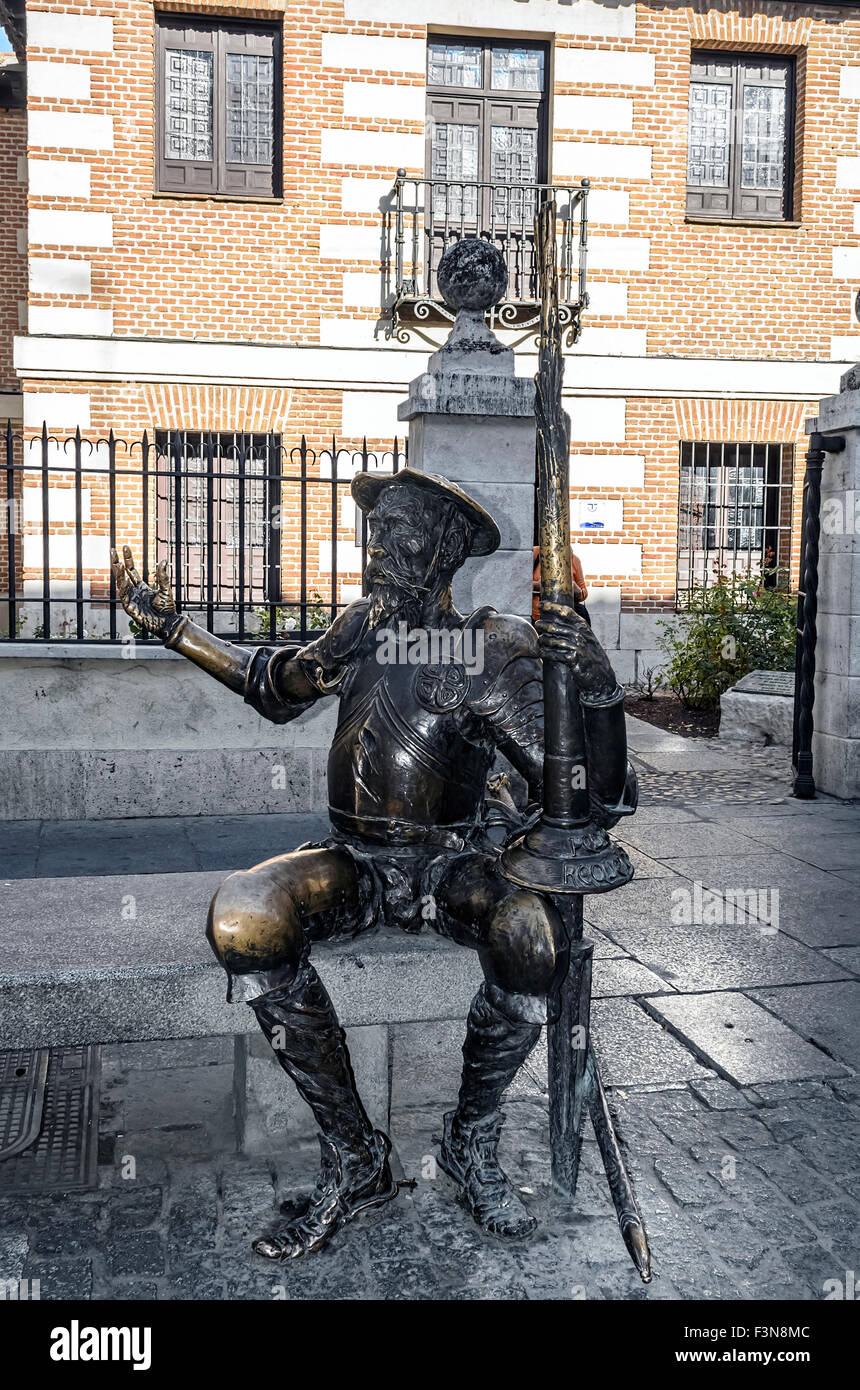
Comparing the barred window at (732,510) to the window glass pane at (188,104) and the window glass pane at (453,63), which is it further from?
the window glass pane at (188,104)

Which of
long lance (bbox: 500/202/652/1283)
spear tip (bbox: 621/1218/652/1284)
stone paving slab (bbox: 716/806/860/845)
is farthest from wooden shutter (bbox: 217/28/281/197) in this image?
spear tip (bbox: 621/1218/652/1284)

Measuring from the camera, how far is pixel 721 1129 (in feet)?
11.5

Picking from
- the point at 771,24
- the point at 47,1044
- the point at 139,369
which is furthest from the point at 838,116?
the point at 47,1044

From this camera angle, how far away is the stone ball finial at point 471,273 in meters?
5.57

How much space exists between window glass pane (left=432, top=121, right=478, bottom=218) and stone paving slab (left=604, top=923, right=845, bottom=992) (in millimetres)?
10351

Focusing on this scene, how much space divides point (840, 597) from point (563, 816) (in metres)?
5.75

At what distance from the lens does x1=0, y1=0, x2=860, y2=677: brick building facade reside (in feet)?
41.1

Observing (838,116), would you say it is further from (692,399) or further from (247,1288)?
(247,1288)

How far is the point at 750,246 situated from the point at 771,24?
2.35 metres

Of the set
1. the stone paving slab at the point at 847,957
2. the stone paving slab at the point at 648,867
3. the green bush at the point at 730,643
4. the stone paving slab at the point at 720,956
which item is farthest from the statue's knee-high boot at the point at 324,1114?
the green bush at the point at 730,643

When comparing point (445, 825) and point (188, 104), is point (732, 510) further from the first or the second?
point (445, 825)

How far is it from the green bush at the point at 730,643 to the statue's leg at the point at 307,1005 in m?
8.47

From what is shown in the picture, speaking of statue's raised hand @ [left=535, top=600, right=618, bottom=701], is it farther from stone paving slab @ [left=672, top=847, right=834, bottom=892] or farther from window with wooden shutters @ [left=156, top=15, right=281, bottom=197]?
window with wooden shutters @ [left=156, top=15, right=281, bottom=197]

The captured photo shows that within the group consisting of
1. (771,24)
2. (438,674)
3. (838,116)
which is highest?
(771,24)
